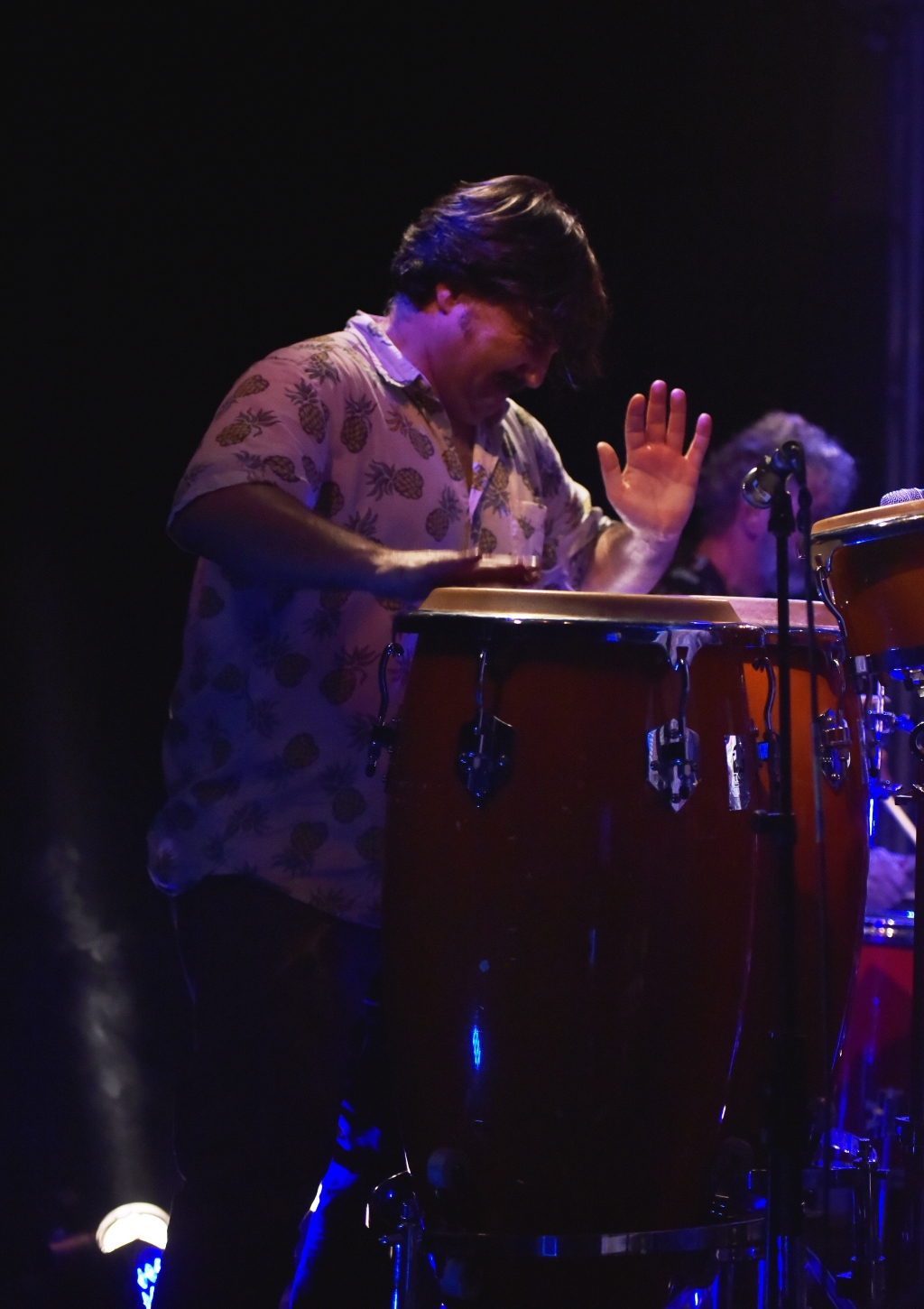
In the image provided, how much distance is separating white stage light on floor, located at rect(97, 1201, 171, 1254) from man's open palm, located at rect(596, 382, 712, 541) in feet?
4.61

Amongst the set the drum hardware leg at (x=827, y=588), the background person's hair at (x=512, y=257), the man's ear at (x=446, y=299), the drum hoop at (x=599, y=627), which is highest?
A: the background person's hair at (x=512, y=257)

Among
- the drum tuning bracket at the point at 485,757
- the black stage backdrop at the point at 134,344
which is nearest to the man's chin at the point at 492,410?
the black stage backdrop at the point at 134,344

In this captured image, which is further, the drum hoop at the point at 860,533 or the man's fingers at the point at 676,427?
the man's fingers at the point at 676,427

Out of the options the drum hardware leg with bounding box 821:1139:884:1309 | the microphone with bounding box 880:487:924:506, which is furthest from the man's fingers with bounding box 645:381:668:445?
the drum hardware leg with bounding box 821:1139:884:1309

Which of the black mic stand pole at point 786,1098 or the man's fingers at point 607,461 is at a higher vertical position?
the man's fingers at point 607,461

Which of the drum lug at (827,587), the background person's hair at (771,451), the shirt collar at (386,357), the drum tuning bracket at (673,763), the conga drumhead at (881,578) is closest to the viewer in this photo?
the drum tuning bracket at (673,763)

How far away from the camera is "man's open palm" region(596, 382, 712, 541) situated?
6.52ft

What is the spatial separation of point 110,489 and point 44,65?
0.71 m

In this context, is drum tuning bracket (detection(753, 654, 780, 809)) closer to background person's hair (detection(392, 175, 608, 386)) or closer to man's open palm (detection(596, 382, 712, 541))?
man's open palm (detection(596, 382, 712, 541))

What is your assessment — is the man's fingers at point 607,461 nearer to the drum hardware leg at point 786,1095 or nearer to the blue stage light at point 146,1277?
the drum hardware leg at point 786,1095

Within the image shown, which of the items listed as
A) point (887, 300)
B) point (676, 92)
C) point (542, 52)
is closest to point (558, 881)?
point (542, 52)

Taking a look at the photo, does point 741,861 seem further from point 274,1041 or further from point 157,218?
point 157,218

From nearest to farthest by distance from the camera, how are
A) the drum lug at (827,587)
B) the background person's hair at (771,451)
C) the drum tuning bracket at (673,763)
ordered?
the drum tuning bracket at (673,763) → the drum lug at (827,587) → the background person's hair at (771,451)

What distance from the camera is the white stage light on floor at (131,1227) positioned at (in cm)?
204
